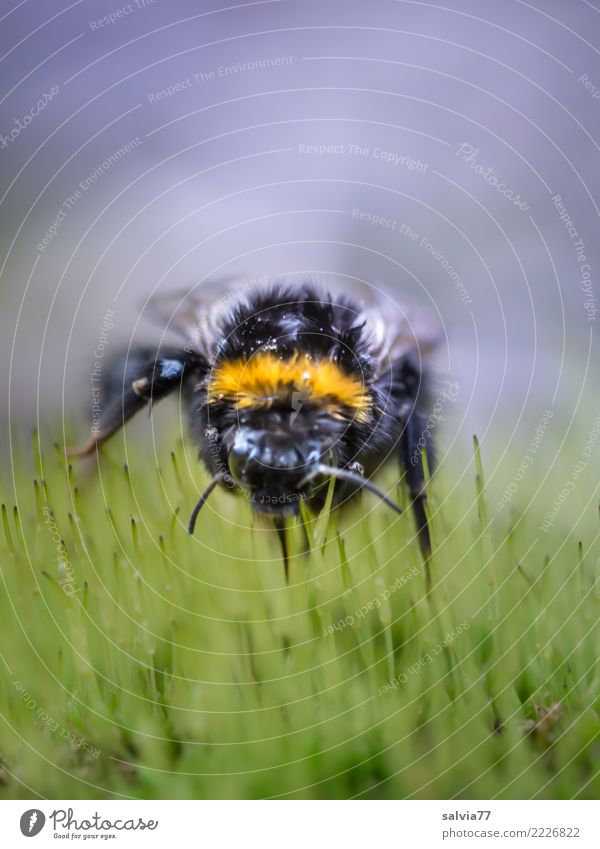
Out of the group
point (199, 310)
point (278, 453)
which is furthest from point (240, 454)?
point (199, 310)

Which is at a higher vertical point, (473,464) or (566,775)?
(473,464)

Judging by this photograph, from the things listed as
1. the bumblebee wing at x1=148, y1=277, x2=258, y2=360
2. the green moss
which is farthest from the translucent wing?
the green moss

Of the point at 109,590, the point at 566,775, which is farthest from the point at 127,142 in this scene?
the point at 566,775

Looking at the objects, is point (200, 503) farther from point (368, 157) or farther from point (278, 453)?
point (368, 157)

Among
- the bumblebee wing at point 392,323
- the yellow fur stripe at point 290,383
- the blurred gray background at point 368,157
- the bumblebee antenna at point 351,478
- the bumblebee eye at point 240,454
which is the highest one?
the blurred gray background at point 368,157

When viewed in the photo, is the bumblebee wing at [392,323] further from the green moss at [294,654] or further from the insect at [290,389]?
the green moss at [294,654]

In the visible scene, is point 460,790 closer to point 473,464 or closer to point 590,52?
point 473,464

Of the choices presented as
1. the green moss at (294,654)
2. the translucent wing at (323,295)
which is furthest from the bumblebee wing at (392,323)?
the green moss at (294,654)
